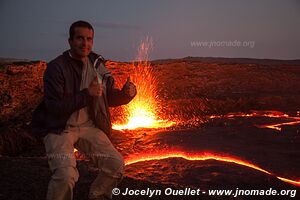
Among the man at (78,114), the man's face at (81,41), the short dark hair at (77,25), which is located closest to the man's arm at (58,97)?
the man at (78,114)

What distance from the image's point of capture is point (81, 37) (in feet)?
12.4

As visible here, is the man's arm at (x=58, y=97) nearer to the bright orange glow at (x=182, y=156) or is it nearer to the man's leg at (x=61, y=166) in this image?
the man's leg at (x=61, y=166)

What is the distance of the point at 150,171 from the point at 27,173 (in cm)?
211

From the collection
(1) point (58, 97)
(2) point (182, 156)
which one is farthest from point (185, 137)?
(1) point (58, 97)

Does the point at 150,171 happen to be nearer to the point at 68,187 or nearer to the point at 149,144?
the point at 149,144

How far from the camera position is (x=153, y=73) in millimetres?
18609

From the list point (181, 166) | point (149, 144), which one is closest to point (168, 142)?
point (149, 144)

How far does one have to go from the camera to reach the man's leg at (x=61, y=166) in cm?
327

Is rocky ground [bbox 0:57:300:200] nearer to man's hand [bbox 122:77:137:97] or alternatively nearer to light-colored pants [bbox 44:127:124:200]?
light-colored pants [bbox 44:127:124:200]

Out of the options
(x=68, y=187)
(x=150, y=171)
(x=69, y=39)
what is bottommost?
(x=150, y=171)

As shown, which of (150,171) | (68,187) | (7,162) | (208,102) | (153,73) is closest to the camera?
(68,187)

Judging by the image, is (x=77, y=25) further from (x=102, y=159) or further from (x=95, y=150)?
(x=102, y=159)

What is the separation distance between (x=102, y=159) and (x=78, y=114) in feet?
1.93

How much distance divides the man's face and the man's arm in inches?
12.7
